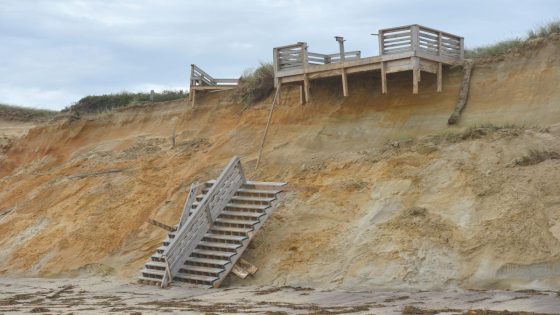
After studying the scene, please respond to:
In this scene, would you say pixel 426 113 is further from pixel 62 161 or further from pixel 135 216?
pixel 62 161

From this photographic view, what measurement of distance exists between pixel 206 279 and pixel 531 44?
9718mm

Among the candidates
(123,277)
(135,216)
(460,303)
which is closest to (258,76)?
(135,216)

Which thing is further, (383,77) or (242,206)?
(383,77)

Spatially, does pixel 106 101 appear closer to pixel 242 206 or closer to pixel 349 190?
pixel 242 206

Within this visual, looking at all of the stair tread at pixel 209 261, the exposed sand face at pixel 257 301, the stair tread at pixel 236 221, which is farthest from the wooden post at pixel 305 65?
the exposed sand face at pixel 257 301

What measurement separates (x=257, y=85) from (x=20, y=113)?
2038cm

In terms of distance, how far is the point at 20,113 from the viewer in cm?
4247

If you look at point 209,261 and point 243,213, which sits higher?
point 243,213

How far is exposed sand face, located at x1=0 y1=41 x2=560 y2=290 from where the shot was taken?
1653cm

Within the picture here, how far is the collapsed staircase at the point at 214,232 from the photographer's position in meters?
18.6

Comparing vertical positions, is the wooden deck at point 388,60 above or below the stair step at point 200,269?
above

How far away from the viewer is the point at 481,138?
19109 mm

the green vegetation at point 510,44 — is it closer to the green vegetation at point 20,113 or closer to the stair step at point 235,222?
the stair step at point 235,222

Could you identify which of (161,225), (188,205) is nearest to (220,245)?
(188,205)
